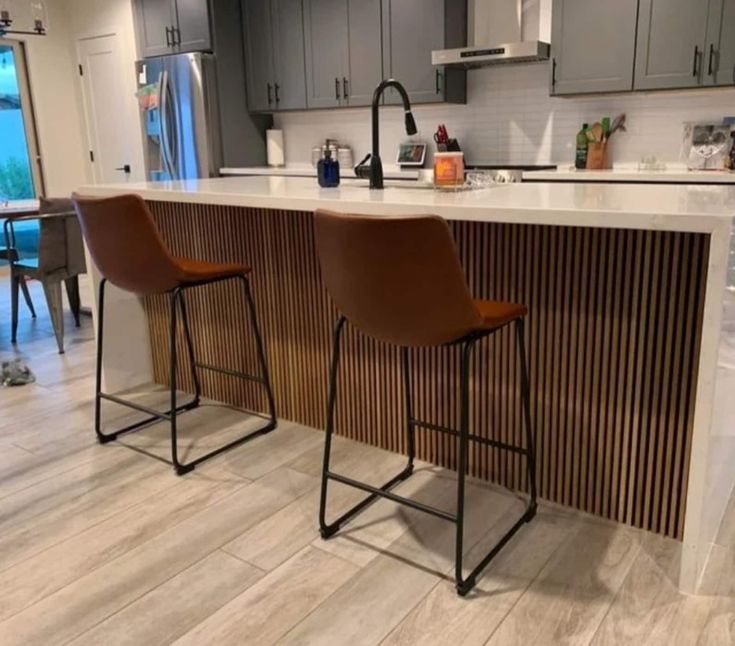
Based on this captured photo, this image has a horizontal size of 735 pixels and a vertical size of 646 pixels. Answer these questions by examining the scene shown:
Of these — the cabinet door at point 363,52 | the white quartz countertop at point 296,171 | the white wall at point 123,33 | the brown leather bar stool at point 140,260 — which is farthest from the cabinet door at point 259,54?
the brown leather bar stool at point 140,260

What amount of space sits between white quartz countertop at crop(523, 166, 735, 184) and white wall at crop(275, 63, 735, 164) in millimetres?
235

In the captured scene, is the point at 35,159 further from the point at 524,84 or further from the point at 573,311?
the point at 573,311

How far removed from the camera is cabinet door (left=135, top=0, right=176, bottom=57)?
5.39 meters

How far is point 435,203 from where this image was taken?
1.82 meters

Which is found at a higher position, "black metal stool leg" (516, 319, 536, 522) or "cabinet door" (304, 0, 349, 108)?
"cabinet door" (304, 0, 349, 108)

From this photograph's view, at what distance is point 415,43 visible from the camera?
4336mm

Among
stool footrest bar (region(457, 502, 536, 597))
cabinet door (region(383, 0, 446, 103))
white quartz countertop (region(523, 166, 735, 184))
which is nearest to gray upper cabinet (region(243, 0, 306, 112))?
cabinet door (region(383, 0, 446, 103))

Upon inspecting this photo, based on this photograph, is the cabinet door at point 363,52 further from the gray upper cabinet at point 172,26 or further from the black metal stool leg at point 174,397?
the black metal stool leg at point 174,397

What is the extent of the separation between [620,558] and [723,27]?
9.11ft

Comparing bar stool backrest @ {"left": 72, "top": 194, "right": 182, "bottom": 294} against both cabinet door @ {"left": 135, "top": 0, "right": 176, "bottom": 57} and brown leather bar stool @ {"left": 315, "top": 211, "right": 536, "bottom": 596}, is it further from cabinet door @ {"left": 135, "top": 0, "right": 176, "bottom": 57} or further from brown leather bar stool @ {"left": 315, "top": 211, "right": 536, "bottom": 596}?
cabinet door @ {"left": 135, "top": 0, "right": 176, "bottom": 57}

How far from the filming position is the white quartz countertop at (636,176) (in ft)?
11.0

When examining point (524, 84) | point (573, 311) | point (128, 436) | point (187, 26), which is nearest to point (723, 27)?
point (524, 84)

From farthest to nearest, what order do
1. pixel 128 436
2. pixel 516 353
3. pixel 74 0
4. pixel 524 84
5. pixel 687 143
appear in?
1. pixel 74 0
2. pixel 524 84
3. pixel 687 143
4. pixel 128 436
5. pixel 516 353

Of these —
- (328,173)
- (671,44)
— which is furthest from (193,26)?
(671,44)
